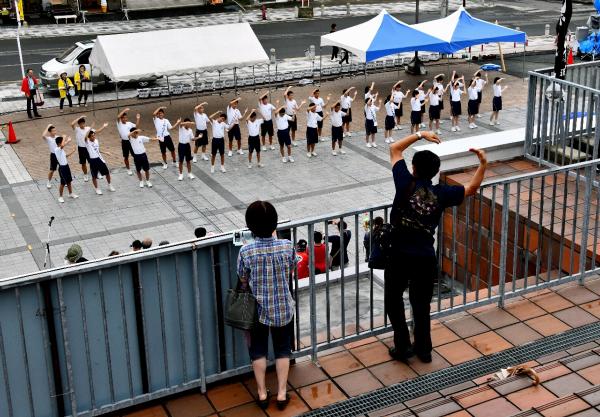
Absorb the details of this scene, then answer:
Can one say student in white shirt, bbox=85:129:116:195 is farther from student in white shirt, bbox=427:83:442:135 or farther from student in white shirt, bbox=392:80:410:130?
student in white shirt, bbox=427:83:442:135

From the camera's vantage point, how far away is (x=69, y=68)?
25078 millimetres

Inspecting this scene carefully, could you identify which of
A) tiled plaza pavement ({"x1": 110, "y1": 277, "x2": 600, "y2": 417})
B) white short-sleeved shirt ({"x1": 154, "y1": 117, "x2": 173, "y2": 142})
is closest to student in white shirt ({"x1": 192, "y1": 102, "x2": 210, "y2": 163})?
white short-sleeved shirt ({"x1": 154, "y1": 117, "x2": 173, "y2": 142})

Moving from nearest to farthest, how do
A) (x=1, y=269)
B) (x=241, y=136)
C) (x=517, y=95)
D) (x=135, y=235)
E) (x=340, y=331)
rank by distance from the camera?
(x=340, y=331)
(x=1, y=269)
(x=135, y=235)
(x=241, y=136)
(x=517, y=95)

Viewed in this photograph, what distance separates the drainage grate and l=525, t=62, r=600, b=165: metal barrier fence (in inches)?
142

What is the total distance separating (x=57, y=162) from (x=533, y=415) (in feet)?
42.5

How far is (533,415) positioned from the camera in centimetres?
516

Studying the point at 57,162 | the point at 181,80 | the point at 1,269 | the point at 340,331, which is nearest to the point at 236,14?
the point at 181,80

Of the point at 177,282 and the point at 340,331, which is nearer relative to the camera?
the point at 177,282

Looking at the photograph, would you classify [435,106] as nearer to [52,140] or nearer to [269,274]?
[52,140]

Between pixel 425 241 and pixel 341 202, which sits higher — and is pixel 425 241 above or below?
above

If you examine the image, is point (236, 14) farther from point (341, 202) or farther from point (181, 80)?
point (341, 202)

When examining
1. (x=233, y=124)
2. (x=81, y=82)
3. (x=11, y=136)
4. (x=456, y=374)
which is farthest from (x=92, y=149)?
(x=456, y=374)

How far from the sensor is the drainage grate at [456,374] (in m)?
5.36

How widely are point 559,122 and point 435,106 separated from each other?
11532mm
